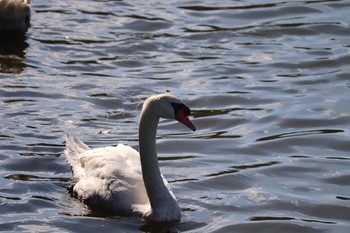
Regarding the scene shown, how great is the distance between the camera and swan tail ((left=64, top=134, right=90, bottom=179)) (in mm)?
10440

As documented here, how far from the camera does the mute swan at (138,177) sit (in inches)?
378

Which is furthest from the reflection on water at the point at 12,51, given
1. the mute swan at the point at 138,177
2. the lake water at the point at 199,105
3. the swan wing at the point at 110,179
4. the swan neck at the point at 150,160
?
the swan neck at the point at 150,160

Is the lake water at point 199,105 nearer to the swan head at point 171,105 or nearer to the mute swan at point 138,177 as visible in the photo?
the mute swan at point 138,177

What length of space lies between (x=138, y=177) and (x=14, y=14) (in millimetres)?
6174

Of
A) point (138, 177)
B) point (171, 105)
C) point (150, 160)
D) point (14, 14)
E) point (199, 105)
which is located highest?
point (171, 105)

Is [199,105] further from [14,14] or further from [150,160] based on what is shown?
[14,14]

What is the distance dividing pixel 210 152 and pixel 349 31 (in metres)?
5.40

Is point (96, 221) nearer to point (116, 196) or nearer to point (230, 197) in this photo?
point (116, 196)

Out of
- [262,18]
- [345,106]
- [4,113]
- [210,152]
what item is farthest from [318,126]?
[262,18]

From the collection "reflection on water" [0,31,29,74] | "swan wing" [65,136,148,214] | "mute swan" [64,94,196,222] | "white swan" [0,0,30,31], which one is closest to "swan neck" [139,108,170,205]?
"mute swan" [64,94,196,222]

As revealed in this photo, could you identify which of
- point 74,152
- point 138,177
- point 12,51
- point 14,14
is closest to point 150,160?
point 138,177

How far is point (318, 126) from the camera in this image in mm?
12523

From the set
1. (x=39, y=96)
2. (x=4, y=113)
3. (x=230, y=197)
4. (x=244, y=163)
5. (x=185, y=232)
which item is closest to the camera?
(x=185, y=232)

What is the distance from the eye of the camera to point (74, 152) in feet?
35.1
